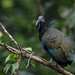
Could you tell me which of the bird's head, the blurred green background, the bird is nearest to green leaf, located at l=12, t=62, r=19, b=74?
the bird

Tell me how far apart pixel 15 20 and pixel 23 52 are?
156 inches

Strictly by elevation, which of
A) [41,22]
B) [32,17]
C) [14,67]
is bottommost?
[32,17]

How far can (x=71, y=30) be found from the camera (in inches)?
302

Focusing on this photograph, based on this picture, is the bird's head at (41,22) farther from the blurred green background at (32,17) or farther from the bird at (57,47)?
the blurred green background at (32,17)

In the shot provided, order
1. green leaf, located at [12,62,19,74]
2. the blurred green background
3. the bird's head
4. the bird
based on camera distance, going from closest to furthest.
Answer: green leaf, located at [12,62,19,74] < the bird < the bird's head < the blurred green background

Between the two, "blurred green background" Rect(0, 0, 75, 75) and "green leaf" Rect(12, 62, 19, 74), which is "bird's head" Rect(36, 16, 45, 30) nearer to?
"blurred green background" Rect(0, 0, 75, 75)

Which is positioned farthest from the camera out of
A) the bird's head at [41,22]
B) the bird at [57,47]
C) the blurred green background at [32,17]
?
the blurred green background at [32,17]

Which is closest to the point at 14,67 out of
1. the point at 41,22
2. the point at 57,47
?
the point at 57,47

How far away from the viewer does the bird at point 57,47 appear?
5207mm

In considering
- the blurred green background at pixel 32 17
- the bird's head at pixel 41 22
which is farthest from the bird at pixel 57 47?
the blurred green background at pixel 32 17

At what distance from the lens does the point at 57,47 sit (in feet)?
17.5

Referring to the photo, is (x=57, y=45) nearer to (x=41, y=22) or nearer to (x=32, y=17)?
(x=41, y=22)

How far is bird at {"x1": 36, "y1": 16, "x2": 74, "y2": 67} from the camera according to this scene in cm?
521

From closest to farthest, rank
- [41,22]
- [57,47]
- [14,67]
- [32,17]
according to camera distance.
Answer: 1. [14,67]
2. [57,47]
3. [41,22]
4. [32,17]
